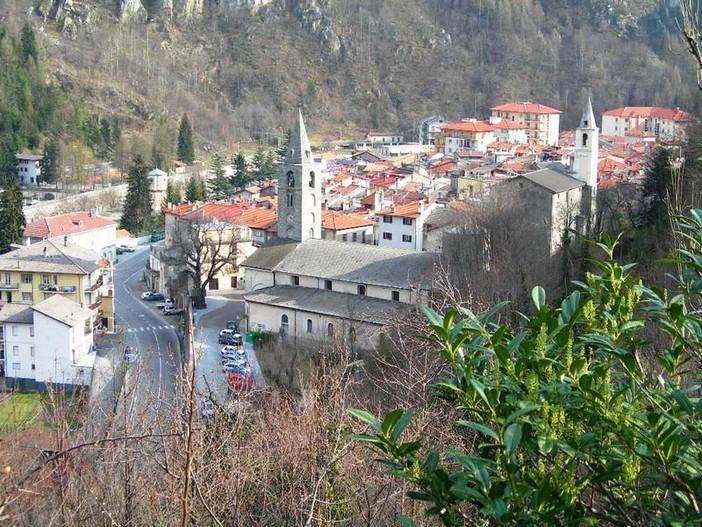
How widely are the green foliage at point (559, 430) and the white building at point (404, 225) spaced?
24662mm

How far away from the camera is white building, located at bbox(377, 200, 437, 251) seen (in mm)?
27953

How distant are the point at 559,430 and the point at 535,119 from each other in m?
56.4

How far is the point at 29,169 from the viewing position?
1839 inches

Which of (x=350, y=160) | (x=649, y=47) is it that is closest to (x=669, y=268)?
(x=350, y=160)

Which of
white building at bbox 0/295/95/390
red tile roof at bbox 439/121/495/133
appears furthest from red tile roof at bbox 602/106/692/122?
white building at bbox 0/295/95/390

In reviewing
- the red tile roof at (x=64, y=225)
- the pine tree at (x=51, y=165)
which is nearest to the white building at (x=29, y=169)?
the pine tree at (x=51, y=165)

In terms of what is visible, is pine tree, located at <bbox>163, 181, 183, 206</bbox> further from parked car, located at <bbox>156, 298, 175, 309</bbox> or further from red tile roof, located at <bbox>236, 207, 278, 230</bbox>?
parked car, located at <bbox>156, 298, 175, 309</bbox>

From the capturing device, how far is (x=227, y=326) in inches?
916

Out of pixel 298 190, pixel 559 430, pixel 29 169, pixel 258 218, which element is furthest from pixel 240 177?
pixel 559 430

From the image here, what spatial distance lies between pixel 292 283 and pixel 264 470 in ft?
55.8

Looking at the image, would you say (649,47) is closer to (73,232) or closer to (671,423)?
(73,232)

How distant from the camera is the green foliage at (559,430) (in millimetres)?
2557

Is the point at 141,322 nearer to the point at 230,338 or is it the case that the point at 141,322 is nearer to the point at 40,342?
the point at 40,342

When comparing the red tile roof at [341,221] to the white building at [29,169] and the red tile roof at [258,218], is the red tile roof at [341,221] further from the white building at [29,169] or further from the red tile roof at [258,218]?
the white building at [29,169]
